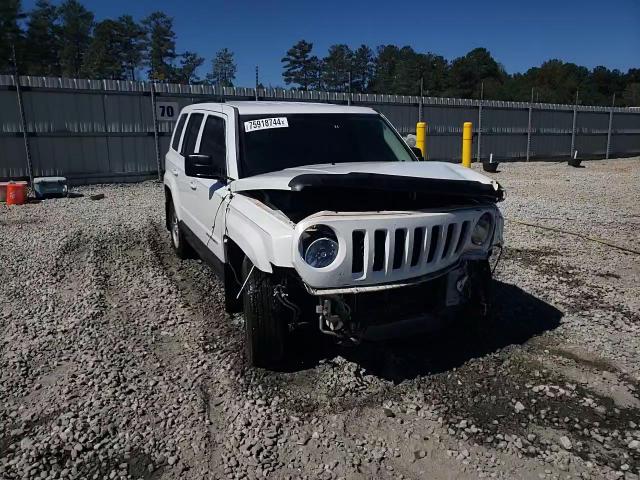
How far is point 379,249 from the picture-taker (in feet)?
10.5

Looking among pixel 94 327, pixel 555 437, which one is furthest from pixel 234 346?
pixel 555 437

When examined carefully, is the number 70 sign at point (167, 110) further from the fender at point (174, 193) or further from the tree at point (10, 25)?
the tree at point (10, 25)

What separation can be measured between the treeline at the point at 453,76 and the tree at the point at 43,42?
22318 millimetres

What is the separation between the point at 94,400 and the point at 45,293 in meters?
2.55

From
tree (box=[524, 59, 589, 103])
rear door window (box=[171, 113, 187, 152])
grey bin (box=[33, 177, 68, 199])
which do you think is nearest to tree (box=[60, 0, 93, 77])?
grey bin (box=[33, 177, 68, 199])

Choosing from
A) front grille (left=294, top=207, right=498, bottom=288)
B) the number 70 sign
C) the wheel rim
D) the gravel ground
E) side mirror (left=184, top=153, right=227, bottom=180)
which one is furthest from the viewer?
the number 70 sign

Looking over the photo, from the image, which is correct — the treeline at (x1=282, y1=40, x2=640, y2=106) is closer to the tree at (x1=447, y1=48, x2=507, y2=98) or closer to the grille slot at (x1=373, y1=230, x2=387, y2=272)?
the tree at (x1=447, y1=48, x2=507, y2=98)

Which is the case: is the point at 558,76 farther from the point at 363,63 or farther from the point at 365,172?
the point at 365,172

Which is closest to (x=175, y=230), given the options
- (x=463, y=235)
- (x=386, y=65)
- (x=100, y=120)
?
(x=463, y=235)

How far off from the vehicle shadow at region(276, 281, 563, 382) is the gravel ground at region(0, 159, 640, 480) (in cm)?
2

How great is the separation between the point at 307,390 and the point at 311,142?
2.22 m

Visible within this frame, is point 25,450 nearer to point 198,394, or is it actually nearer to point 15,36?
point 198,394

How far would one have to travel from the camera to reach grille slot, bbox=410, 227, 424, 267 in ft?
10.8

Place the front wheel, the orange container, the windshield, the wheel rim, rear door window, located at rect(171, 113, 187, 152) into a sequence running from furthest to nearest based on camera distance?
1. the orange container
2. the wheel rim
3. rear door window, located at rect(171, 113, 187, 152)
4. the windshield
5. the front wheel
